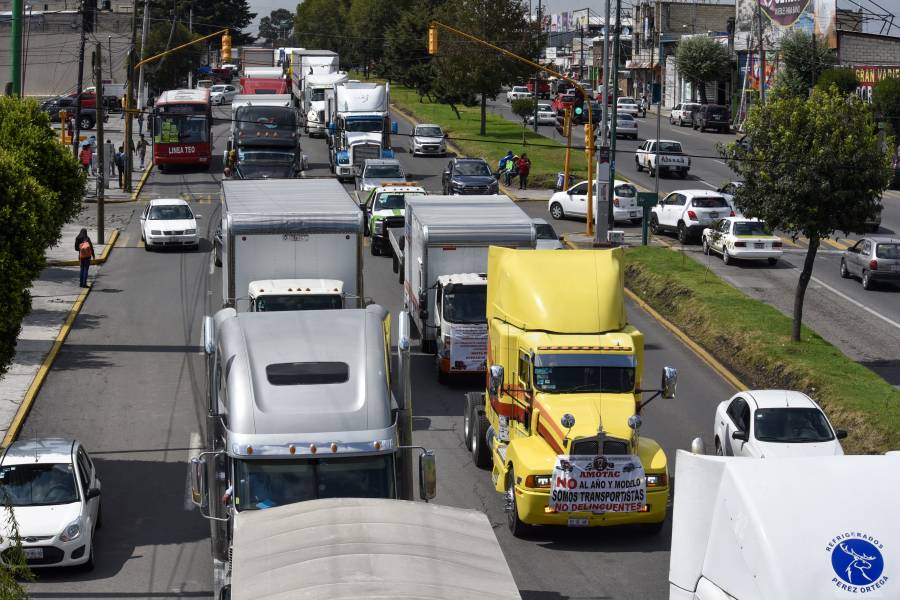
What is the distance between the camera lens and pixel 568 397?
59.3 ft

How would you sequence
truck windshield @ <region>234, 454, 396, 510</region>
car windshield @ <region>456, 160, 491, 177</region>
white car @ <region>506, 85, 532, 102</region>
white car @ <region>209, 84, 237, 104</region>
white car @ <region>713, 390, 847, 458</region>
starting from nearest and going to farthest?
1. truck windshield @ <region>234, 454, 396, 510</region>
2. white car @ <region>713, 390, 847, 458</region>
3. car windshield @ <region>456, 160, 491, 177</region>
4. white car @ <region>209, 84, 237, 104</region>
5. white car @ <region>506, 85, 532, 102</region>

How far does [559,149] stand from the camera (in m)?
66.7

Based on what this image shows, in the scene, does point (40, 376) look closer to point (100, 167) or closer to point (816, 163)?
point (816, 163)

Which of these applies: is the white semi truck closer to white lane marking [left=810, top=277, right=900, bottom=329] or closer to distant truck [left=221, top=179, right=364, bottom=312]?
distant truck [left=221, top=179, right=364, bottom=312]

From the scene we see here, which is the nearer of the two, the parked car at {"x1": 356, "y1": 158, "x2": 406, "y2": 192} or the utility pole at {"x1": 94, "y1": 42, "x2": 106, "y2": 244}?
the utility pole at {"x1": 94, "y1": 42, "x2": 106, "y2": 244}

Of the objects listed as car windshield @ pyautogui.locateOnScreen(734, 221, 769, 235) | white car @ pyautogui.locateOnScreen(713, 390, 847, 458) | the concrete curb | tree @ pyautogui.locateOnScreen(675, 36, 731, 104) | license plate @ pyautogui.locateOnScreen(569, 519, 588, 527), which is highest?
tree @ pyautogui.locateOnScreen(675, 36, 731, 104)

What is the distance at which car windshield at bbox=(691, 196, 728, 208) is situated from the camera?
43.6 metres

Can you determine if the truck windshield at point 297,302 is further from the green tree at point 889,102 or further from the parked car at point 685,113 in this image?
the parked car at point 685,113

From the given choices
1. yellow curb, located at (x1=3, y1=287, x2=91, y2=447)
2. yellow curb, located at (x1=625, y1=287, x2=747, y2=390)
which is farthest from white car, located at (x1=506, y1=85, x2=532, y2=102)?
yellow curb, located at (x1=3, y1=287, x2=91, y2=447)

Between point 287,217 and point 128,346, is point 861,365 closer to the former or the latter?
point 287,217

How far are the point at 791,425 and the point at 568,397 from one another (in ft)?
15.2

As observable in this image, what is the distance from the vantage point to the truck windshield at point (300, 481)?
1275cm

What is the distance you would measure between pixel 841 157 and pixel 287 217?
38.9ft

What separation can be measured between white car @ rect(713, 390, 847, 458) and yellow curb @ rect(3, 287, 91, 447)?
12.6 m
